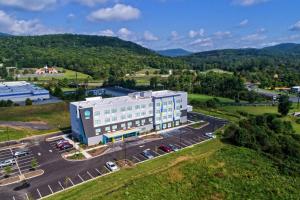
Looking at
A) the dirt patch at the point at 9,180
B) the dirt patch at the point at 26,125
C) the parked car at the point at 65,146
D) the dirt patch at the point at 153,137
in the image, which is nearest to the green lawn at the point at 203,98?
the dirt patch at the point at 153,137

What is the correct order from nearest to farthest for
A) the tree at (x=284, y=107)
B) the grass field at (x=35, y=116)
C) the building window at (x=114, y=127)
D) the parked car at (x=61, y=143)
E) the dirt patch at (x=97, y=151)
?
the dirt patch at (x=97, y=151)
the parked car at (x=61, y=143)
the building window at (x=114, y=127)
the grass field at (x=35, y=116)
the tree at (x=284, y=107)

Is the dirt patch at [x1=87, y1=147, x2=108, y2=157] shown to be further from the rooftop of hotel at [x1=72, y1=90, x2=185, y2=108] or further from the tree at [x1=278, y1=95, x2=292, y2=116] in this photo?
the tree at [x1=278, y1=95, x2=292, y2=116]

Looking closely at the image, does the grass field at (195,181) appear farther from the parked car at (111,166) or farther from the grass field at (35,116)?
the grass field at (35,116)

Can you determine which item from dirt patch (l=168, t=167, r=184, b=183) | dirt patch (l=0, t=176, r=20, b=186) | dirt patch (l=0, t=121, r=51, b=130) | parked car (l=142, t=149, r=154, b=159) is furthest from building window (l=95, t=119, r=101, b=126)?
dirt patch (l=168, t=167, r=184, b=183)

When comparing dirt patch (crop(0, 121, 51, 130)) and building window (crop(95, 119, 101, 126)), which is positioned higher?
building window (crop(95, 119, 101, 126))

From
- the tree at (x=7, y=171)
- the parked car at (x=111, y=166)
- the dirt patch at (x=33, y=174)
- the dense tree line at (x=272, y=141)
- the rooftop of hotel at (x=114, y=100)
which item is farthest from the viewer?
the rooftop of hotel at (x=114, y=100)

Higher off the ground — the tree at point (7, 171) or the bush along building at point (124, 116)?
the bush along building at point (124, 116)

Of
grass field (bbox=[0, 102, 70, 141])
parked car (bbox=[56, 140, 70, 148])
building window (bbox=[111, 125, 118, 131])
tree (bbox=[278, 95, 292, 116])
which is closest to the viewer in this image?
parked car (bbox=[56, 140, 70, 148])
